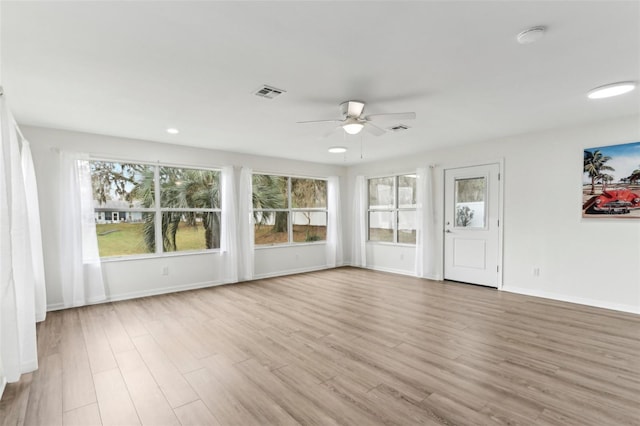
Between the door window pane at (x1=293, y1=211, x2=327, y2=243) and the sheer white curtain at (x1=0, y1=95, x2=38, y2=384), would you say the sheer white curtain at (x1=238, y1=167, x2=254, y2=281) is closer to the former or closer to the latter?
the door window pane at (x1=293, y1=211, x2=327, y2=243)

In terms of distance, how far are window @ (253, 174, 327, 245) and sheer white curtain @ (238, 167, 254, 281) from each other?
1.34 ft

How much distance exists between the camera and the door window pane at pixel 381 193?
22.2 feet

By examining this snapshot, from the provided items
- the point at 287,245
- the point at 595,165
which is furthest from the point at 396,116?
the point at 287,245

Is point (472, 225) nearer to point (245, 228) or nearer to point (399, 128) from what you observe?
point (399, 128)

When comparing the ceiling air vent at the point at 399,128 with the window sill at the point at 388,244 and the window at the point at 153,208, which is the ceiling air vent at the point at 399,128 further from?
the window at the point at 153,208

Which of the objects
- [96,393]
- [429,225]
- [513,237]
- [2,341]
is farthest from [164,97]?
[513,237]

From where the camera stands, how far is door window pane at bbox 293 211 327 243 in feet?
22.5

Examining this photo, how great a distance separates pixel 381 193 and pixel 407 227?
3.39 feet

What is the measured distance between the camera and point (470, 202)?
5.30m

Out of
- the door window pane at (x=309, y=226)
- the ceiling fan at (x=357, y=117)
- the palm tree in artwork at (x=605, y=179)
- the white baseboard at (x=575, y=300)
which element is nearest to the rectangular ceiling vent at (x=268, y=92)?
the ceiling fan at (x=357, y=117)

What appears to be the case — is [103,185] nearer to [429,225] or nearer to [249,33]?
[249,33]

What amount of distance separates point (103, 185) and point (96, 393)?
344 centimetres

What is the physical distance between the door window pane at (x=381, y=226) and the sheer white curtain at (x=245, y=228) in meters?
2.92

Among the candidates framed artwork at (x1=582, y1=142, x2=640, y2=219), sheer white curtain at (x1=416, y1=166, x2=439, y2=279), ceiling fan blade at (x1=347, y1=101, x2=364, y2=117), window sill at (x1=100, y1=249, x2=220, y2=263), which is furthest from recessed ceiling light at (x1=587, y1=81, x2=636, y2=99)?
window sill at (x1=100, y1=249, x2=220, y2=263)
